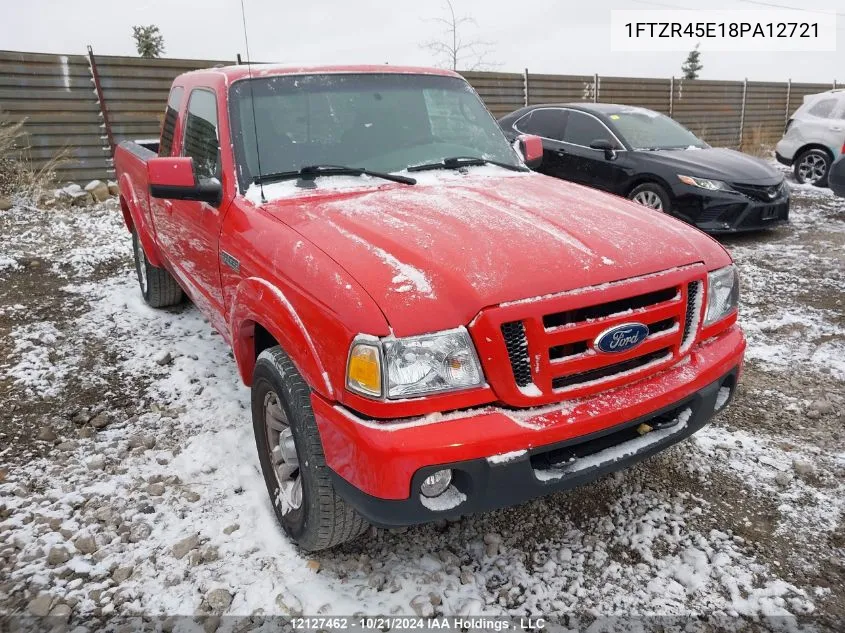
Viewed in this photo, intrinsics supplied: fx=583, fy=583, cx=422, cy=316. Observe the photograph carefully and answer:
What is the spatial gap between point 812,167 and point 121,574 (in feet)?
40.5

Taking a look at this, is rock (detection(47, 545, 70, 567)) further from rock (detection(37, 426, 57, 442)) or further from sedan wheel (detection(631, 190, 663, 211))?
sedan wheel (detection(631, 190, 663, 211))

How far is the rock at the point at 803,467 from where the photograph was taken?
2.80 m

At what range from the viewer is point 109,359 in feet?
13.5

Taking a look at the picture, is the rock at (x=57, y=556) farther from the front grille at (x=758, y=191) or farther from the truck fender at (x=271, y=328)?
the front grille at (x=758, y=191)

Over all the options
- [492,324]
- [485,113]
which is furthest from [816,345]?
[492,324]

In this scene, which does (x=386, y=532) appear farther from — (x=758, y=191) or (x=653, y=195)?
(x=758, y=191)

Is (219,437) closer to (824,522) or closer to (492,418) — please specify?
(492,418)

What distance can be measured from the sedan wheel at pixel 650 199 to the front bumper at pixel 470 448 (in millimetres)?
5500

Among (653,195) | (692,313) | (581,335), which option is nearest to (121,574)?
(581,335)

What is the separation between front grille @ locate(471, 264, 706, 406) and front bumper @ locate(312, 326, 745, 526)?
0.24ft

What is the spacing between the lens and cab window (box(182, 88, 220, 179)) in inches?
117

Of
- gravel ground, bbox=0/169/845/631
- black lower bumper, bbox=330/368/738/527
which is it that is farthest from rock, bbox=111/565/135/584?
black lower bumper, bbox=330/368/738/527

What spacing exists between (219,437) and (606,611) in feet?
6.86

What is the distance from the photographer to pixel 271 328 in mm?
2193
